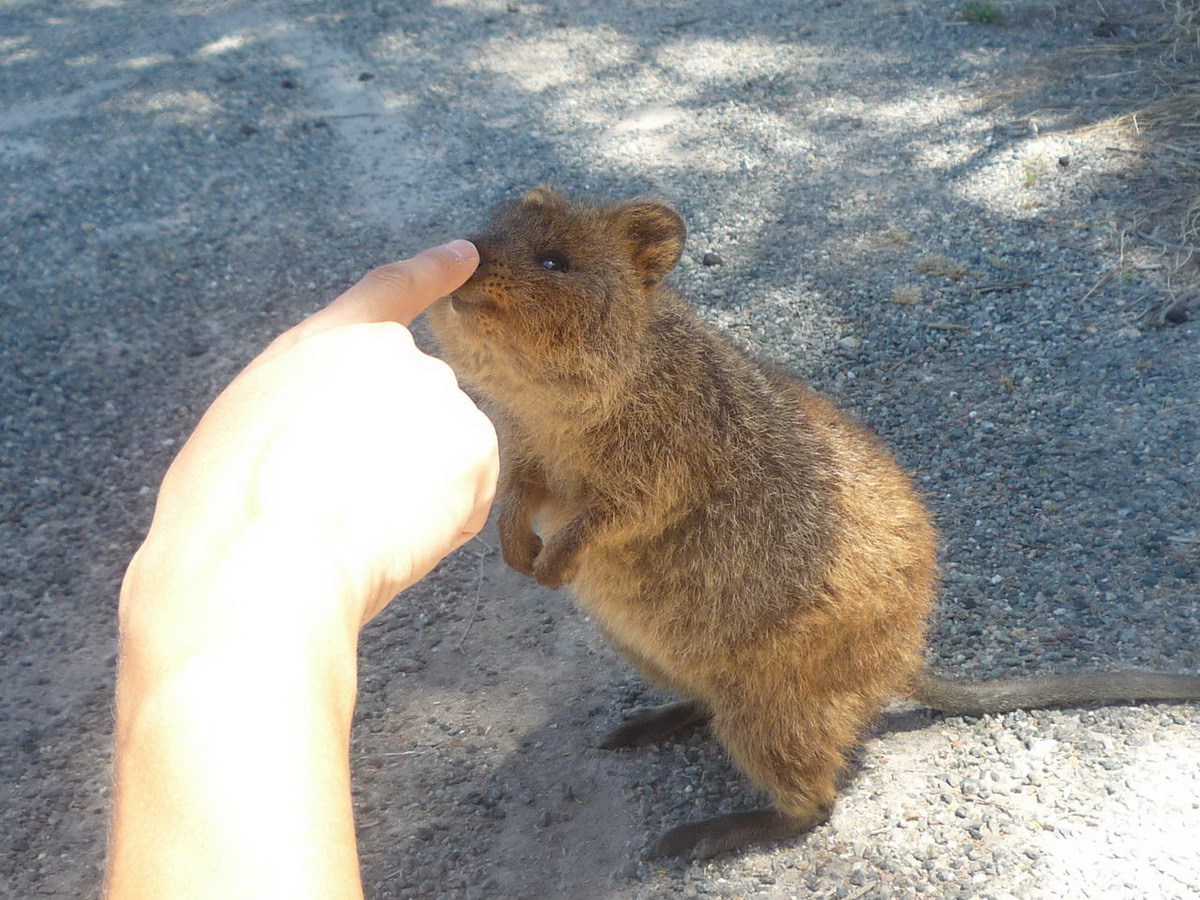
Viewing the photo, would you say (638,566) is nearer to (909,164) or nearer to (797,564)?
(797,564)

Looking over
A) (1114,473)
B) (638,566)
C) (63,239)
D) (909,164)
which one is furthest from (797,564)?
(63,239)

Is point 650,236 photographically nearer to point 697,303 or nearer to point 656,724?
point 656,724

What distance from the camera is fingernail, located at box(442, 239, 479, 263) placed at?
8.04 ft

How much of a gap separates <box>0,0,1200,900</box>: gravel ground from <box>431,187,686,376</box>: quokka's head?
4.97ft

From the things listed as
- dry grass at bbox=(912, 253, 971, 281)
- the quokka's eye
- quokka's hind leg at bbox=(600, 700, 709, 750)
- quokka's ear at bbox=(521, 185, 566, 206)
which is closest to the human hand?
the quokka's eye

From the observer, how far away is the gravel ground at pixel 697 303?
324 cm

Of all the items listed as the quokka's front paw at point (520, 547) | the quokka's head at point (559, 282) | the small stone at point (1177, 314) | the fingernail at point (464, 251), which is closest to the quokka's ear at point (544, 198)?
the quokka's head at point (559, 282)

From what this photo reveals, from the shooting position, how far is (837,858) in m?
3.13

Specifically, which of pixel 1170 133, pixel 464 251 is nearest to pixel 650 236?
pixel 464 251

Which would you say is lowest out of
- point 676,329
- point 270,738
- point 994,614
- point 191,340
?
point 994,614

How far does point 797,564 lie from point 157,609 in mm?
A: 2034

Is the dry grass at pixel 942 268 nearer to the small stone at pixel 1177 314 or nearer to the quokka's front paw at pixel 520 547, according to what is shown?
the small stone at pixel 1177 314

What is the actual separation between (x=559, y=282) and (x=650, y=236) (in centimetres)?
43

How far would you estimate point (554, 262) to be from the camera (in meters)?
2.96
